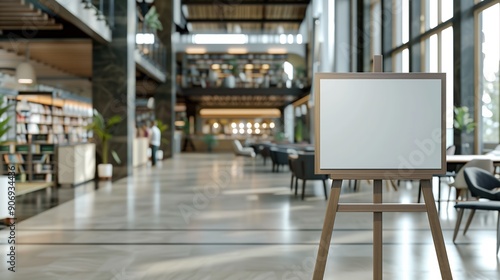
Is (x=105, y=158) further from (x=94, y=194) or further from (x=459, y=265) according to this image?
(x=459, y=265)

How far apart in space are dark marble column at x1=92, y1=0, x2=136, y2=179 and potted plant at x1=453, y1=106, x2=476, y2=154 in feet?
23.1

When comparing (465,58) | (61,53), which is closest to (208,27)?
(61,53)

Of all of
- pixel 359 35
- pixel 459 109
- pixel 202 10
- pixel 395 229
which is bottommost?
pixel 395 229

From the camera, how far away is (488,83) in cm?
1195

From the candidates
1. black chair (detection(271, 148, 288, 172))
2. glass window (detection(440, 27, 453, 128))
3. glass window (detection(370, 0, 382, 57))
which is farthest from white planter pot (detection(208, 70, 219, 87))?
glass window (detection(440, 27, 453, 128))

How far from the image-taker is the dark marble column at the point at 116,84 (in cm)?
1291

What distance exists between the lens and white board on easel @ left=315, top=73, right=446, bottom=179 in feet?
11.1

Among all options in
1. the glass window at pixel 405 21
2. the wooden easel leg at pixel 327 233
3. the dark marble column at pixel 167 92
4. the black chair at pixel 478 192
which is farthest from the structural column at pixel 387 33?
the wooden easel leg at pixel 327 233

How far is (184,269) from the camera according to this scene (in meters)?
4.30

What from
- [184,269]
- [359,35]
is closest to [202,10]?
[359,35]

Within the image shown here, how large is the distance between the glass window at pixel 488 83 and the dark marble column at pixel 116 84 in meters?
7.59

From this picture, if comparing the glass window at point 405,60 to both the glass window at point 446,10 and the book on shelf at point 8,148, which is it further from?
the book on shelf at point 8,148

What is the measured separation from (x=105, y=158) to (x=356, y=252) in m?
8.56

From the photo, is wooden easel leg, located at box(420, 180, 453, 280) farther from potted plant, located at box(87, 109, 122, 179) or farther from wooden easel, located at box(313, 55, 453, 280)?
potted plant, located at box(87, 109, 122, 179)
